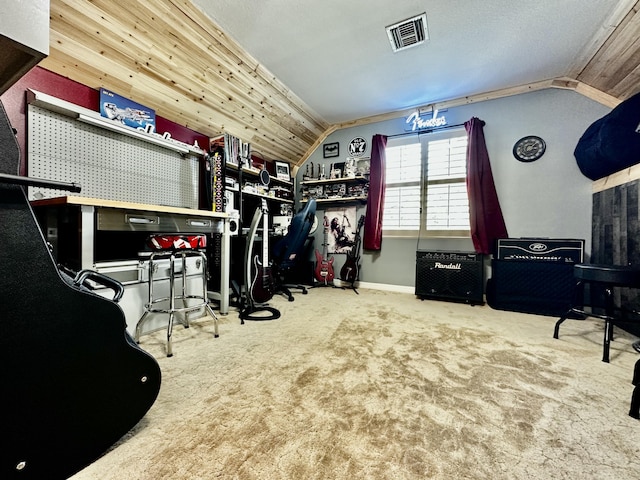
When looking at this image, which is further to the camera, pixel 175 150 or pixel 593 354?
pixel 175 150

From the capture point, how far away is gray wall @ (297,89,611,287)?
2.69 metres

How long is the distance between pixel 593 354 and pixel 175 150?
4.01m

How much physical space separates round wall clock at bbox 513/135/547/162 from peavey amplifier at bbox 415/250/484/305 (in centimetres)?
136

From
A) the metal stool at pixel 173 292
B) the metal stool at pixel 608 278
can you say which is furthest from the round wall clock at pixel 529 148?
the metal stool at pixel 173 292

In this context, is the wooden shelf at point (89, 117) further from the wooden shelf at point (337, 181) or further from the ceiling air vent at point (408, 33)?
the ceiling air vent at point (408, 33)

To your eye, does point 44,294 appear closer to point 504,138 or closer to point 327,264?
point 327,264

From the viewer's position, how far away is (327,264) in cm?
373

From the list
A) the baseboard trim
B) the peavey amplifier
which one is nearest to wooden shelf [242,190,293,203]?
the baseboard trim

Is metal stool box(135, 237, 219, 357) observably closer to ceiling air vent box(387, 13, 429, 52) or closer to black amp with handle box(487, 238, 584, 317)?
ceiling air vent box(387, 13, 429, 52)

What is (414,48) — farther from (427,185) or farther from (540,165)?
(540,165)

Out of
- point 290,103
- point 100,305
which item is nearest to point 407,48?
point 290,103

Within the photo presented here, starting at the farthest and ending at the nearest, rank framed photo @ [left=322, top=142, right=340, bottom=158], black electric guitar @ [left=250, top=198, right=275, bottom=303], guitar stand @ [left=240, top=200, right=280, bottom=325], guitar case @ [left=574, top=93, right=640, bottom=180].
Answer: framed photo @ [left=322, top=142, right=340, bottom=158]
black electric guitar @ [left=250, top=198, right=275, bottom=303]
guitar stand @ [left=240, top=200, right=280, bottom=325]
guitar case @ [left=574, top=93, right=640, bottom=180]

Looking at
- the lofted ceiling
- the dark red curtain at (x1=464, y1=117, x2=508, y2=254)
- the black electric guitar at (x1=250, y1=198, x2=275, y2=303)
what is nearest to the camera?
the lofted ceiling

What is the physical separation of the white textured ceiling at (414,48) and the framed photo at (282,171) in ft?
4.16
